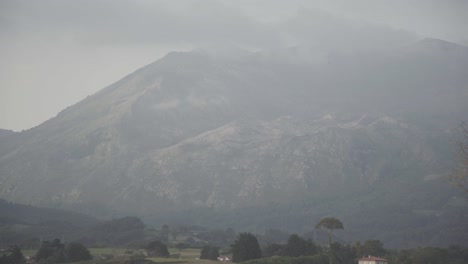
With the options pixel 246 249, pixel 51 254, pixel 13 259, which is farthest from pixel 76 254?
pixel 246 249

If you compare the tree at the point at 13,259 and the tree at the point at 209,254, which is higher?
the tree at the point at 209,254

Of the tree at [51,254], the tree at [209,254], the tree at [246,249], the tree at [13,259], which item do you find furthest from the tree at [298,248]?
the tree at [13,259]

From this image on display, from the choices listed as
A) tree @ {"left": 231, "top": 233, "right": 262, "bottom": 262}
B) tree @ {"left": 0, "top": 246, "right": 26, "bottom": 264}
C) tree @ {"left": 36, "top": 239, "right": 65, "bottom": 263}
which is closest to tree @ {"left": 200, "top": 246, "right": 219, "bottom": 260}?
tree @ {"left": 231, "top": 233, "right": 262, "bottom": 262}

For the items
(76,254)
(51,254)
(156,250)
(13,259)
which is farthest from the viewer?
(156,250)

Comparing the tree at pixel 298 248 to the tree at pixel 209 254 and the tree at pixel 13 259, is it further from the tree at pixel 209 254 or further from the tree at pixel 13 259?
the tree at pixel 13 259

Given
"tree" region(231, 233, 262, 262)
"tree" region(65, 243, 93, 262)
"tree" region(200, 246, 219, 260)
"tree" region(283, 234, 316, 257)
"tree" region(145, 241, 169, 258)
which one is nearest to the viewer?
"tree" region(231, 233, 262, 262)

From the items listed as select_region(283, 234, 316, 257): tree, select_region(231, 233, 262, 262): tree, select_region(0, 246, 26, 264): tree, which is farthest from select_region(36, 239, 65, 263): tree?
select_region(283, 234, 316, 257): tree

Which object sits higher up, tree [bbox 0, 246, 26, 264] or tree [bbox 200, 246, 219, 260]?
tree [bbox 200, 246, 219, 260]

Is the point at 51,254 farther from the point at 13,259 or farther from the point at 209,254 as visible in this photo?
the point at 209,254

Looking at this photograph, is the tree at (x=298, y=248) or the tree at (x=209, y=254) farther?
the tree at (x=209, y=254)

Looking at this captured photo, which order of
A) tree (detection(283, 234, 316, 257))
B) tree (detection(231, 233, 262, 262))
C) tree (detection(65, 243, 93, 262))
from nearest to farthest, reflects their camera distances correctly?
1. tree (detection(231, 233, 262, 262))
2. tree (detection(65, 243, 93, 262))
3. tree (detection(283, 234, 316, 257))

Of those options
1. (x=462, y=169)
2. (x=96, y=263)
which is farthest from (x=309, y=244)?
(x=462, y=169)

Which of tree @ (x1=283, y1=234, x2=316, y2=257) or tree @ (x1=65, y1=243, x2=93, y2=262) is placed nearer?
tree @ (x1=65, y1=243, x2=93, y2=262)

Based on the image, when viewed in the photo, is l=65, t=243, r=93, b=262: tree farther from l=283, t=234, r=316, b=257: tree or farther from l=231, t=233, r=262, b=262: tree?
l=283, t=234, r=316, b=257: tree
